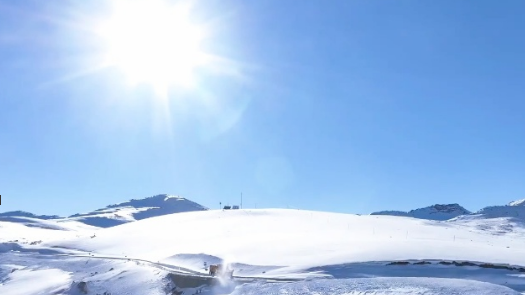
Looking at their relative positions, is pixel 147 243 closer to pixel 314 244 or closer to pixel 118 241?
pixel 118 241

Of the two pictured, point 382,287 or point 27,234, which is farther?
point 27,234

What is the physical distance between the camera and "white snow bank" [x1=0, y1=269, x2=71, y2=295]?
2948cm

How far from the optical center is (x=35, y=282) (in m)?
32.2

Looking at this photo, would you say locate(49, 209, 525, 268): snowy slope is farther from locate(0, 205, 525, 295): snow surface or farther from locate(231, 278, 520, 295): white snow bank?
locate(231, 278, 520, 295): white snow bank

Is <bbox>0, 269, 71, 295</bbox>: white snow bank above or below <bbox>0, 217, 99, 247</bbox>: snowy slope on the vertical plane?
below

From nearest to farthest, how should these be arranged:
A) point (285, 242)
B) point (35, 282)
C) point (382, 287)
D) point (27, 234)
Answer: point (382, 287), point (35, 282), point (285, 242), point (27, 234)

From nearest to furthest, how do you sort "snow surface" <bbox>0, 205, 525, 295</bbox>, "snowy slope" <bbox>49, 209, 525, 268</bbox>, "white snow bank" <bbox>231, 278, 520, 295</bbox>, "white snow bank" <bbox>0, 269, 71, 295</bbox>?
"white snow bank" <bbox>231, 278, 520, 295</bbox>, "snow surface" <bbox>0, 205, 525, 295</bbox>, "snowy slope" <bbox>49, 209, 525, 268</bbox>, "white snow bank" <bbox>0, 269, 71, 295</bbox>

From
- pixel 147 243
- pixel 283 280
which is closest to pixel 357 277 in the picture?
pixel 283 280

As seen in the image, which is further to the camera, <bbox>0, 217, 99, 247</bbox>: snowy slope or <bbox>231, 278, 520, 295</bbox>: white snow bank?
<bbox>0, 217, 99, 247</bbox>: snowy slope

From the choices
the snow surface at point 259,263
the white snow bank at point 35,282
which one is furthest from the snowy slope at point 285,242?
the white snow bank at point 35,282

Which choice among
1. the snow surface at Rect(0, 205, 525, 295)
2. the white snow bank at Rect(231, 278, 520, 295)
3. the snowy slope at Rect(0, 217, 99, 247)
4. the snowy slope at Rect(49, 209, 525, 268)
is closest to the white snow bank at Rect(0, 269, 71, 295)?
the snow surface at Rect(0, 205, 525, 295)

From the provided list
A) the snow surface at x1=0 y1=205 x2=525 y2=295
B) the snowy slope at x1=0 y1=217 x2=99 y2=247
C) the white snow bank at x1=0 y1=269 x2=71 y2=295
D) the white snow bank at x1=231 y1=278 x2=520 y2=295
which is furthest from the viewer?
the snowy slope at x1=0 y1=217 x2=99 y2=247

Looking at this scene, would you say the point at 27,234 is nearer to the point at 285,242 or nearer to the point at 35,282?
the point at 35,282

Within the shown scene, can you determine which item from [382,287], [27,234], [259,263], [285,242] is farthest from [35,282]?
[27,234]
